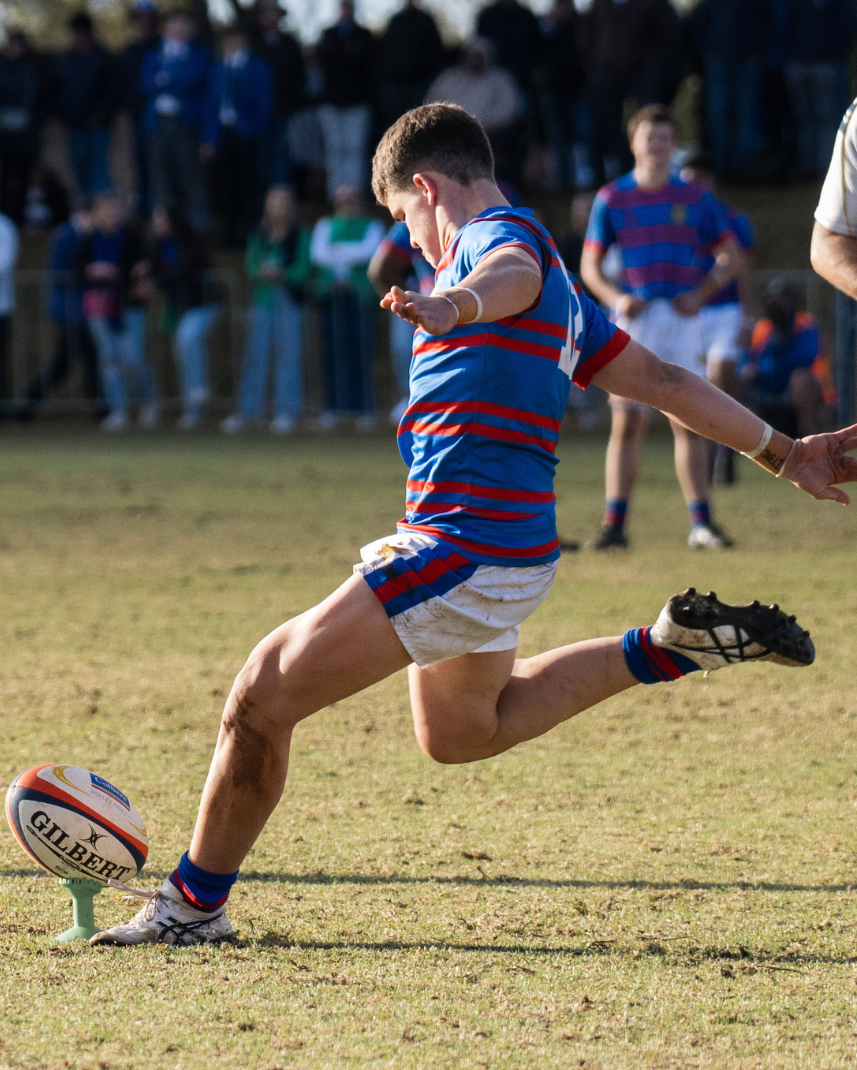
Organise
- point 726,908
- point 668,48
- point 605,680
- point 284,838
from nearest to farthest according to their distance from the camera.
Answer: point 726,908 < point 605,680 < point 284,838 < point 668,48

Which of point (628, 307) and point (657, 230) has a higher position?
point (657, 230)

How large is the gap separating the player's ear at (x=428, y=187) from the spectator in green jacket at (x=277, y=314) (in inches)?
558

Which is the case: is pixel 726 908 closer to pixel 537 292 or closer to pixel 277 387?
pixel 537 292

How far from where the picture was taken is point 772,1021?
280cm

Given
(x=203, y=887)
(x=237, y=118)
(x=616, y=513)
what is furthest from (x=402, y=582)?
(x=237, y=118)

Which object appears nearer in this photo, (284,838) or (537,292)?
(537,292)

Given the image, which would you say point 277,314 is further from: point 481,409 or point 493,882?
point 481,409

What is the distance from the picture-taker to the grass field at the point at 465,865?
9.04ft

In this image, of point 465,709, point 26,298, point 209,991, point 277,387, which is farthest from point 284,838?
point 26,298

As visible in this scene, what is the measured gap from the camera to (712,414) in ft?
12.0

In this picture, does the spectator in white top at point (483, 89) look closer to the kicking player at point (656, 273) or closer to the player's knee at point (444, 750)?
the kicking player at point (656, 273)

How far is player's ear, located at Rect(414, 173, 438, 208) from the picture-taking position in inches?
133

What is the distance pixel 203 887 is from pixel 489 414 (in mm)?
1202

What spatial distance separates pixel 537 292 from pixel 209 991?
61.6 inches
